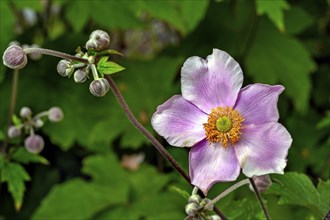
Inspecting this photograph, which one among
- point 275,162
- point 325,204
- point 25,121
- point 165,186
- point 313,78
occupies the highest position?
point 25,121

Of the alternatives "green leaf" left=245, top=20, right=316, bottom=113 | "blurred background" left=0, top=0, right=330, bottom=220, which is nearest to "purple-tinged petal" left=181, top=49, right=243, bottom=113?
"blurred background" left=0, top=0, right=330, bottom=220

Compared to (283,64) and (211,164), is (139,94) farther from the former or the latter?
(211,164)

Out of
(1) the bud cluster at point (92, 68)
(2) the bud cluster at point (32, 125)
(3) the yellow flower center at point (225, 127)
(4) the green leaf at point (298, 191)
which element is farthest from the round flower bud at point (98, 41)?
(2) the bud cluster at point (32, 125)

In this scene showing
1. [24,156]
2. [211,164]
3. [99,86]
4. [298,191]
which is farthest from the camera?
[24,156]

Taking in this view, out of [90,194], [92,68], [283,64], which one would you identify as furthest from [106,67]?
[283,64]

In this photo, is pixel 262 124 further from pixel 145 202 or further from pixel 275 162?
pixel 145 202

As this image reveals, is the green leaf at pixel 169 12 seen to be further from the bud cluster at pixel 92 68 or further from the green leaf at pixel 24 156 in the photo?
the bud cluster at pixel 92 68

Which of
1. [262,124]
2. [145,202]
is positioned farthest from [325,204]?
[145,202]
